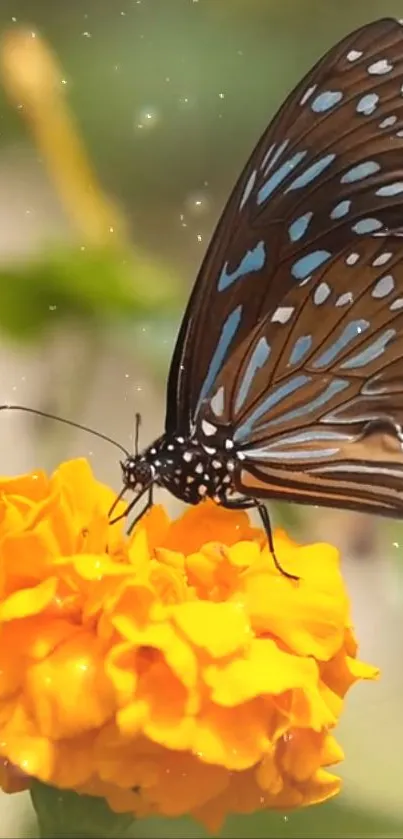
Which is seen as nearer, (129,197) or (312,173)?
(312,173)

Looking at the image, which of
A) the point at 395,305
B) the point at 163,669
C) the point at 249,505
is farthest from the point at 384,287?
the point at 163,669

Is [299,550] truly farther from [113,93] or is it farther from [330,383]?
[113,93]

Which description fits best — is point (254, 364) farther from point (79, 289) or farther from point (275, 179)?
point (79, 289)

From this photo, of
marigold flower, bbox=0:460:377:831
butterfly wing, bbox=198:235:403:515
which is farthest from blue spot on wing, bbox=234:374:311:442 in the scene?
marigold flower, bbox=0:460:377:831

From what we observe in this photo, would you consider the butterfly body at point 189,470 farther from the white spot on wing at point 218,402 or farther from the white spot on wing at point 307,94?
the white spot on wing at point 307,94

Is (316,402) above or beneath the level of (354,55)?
beneath

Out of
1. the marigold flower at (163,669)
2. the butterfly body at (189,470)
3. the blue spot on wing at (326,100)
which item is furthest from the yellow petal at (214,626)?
the blue spot on wing at (326,100)

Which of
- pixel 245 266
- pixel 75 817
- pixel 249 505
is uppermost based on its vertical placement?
pixel 245 266
